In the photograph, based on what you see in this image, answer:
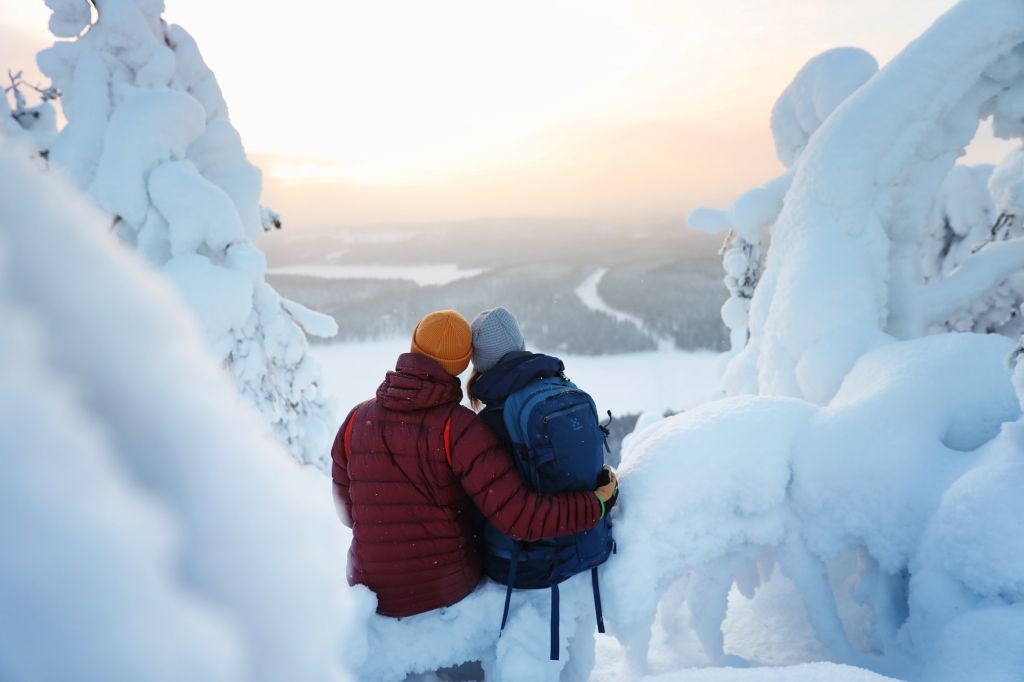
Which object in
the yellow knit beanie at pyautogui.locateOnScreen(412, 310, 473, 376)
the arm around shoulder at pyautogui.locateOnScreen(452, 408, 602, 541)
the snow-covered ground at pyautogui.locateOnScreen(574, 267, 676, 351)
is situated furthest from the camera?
the snow-covered ground at pyautogui.locateOnScreen(574, 267, 676, 351)

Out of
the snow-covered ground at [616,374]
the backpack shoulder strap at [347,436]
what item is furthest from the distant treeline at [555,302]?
the backpack shoulder strap at [347,436]

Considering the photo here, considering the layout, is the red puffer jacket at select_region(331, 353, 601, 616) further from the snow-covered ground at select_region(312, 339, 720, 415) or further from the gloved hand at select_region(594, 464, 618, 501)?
the snow-covered ground at select_region(312, 339, 720, 415)

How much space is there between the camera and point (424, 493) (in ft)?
7.77

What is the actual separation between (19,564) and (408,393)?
5.82ft

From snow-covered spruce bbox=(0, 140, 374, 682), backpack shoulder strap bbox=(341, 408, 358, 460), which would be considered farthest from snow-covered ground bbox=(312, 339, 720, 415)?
snow-covered spruce bbox=(0, 140, 374, 682)

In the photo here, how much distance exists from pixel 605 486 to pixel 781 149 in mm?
7441

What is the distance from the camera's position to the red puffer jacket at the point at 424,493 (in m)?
2.27

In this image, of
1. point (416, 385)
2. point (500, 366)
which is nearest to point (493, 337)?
point (500, 366)

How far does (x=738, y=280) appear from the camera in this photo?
829cm

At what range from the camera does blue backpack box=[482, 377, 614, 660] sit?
232 cm

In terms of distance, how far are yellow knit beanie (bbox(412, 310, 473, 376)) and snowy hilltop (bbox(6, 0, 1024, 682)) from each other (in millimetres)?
1025

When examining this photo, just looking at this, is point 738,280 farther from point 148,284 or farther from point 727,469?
point 148,284

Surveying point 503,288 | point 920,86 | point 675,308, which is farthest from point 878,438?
point 503,288

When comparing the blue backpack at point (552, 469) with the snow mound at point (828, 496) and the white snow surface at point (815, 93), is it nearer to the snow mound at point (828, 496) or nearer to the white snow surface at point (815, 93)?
the snow mound at point (828, 496)
